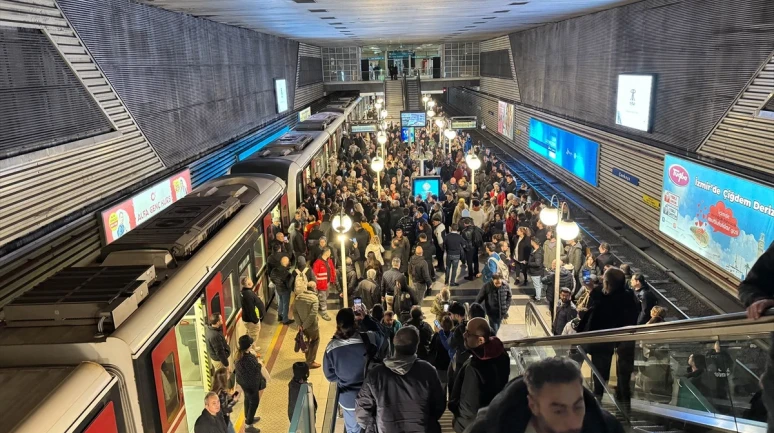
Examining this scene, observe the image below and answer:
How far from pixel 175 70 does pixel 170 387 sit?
9601mm

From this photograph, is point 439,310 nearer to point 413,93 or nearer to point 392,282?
point 392,282

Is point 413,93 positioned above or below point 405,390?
above

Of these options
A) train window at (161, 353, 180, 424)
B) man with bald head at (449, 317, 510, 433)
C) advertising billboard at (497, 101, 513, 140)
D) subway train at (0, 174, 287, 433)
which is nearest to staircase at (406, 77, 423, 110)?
advertising billboard at (497, 101, 513, 140)

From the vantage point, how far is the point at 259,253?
9633 millimetres

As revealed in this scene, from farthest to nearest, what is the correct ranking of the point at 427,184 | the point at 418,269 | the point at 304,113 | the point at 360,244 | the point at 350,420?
the point at 304,113
the point at 427,184
the point at 360,244
the point at 418,269
the point at 350,420

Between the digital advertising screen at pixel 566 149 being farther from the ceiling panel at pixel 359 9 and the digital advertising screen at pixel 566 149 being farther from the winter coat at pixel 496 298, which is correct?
the winter coat at pixel 496 298

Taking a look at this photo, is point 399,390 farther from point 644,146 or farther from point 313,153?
point 313,153

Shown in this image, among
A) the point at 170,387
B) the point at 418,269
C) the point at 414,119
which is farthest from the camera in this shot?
the point at 414,119

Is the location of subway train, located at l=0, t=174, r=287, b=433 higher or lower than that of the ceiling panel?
lower

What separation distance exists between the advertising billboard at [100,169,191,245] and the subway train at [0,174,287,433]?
7.04 ft

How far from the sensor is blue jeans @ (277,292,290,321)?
32.2 ft

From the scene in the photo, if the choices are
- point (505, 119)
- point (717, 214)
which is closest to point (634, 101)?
point (717, 214)

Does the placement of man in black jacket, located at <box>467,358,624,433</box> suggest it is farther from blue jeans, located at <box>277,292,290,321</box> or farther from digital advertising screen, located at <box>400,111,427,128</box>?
digital advertising screen, located at <box>400,111,427,128</box>

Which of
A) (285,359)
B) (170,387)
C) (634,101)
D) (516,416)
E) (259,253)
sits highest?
(634,101)
